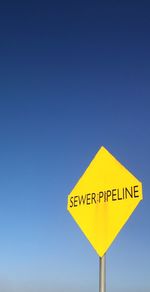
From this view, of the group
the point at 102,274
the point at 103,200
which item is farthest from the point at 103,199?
the point at 102,274

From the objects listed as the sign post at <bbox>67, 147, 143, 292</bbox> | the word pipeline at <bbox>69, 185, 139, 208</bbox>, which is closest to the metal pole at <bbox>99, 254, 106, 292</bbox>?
the sign post at <bbox>67, 147, 143, 292</bbox>

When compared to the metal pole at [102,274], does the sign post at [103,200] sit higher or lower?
higher

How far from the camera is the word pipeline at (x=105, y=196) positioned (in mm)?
4523

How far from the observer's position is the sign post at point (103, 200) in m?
4.46

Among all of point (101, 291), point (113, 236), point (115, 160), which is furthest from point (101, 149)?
point (101, 291)

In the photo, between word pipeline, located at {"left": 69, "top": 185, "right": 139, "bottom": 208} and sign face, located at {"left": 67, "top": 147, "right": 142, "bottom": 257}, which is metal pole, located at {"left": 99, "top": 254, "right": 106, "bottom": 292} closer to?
sign face, located at {"left": 67, "top": 147, "right": 142, "bottom": 257}

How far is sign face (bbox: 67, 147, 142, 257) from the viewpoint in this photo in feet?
14.7

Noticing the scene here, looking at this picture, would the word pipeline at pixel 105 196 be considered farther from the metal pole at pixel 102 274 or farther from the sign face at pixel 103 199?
the metal pole at pixel 102 274

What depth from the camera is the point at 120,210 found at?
4508 millimetres

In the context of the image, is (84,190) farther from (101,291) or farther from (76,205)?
(101,291)

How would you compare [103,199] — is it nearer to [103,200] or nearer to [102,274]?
[103,200]

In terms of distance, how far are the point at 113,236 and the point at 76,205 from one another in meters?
0.67

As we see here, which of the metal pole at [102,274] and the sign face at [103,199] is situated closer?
the metal pole at [102,274]

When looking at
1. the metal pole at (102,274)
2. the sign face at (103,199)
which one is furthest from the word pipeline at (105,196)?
the metal pole at (102,274)
